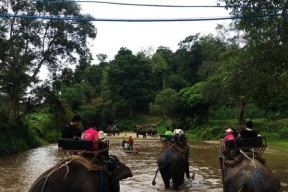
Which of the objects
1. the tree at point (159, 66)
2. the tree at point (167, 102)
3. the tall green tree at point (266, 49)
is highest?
the tree at point (159, 66)

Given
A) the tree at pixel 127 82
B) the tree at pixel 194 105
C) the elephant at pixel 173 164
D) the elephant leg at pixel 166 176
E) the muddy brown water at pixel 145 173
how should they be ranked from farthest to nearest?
the tree at pixel 127 82, the tree at pixel 194 105, the muddy brown water at pixel 145 173, the elephant leg at pixel 166 176, the elephant at pixel 173 164

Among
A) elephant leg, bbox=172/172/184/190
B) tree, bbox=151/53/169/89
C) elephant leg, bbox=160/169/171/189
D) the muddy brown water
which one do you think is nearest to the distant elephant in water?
elephant leg, bbox=172/172/184/190

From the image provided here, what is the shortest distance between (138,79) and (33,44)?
38703 mm

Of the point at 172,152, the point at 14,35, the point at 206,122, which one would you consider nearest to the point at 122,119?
the point at 206,122

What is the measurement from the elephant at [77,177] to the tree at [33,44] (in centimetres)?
2034

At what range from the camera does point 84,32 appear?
29.5 metres

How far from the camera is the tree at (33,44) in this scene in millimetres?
27422

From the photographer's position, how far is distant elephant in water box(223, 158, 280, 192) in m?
7.73

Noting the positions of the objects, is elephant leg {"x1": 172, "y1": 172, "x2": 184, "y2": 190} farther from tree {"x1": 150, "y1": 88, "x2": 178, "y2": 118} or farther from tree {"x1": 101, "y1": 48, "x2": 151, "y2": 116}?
tree {"x1": 101, "y1": 48, "x2": 151, "y2": 116}

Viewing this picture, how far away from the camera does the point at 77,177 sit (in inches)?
296

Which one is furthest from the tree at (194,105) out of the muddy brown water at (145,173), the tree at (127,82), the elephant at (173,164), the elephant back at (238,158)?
the elephant back at (238,158)

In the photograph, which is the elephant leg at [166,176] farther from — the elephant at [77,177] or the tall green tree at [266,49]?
the elephant at [77,177]

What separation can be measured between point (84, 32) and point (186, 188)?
1874cm

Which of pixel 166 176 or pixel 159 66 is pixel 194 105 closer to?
pixel 159 66
